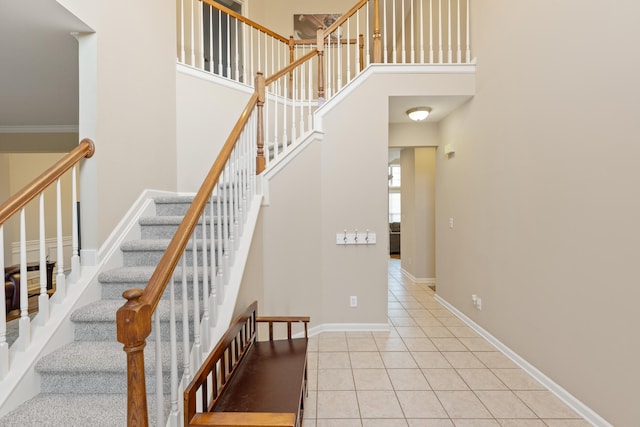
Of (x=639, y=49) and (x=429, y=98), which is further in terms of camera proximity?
(x=429, y=98)

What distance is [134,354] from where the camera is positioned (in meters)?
0.95

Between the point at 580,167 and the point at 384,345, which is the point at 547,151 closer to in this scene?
the point at 580,167

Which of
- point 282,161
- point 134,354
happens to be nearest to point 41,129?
point 282,161

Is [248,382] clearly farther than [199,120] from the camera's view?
No

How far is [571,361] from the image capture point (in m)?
2.03

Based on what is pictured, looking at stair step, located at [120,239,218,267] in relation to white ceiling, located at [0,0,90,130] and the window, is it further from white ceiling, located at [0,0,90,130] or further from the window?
the window

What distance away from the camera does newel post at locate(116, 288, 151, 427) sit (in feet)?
3.09

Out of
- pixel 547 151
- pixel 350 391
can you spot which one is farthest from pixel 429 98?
pixel 350 391

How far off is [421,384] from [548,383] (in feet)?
3.00

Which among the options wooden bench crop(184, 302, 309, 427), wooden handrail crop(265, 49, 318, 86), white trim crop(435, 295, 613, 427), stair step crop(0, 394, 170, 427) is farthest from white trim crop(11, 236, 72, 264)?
white trim crop(435, 295, 613, 427)

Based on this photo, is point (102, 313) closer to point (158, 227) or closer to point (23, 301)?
point (23, 301)

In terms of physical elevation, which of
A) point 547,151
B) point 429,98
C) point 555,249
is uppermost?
point 429,98

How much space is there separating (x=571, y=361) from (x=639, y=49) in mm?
1913

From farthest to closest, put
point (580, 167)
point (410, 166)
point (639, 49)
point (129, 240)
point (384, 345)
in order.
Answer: point (410, 166)
point (384, 345)
point (129, 240)
point (580, 167)
point (639, 49)
